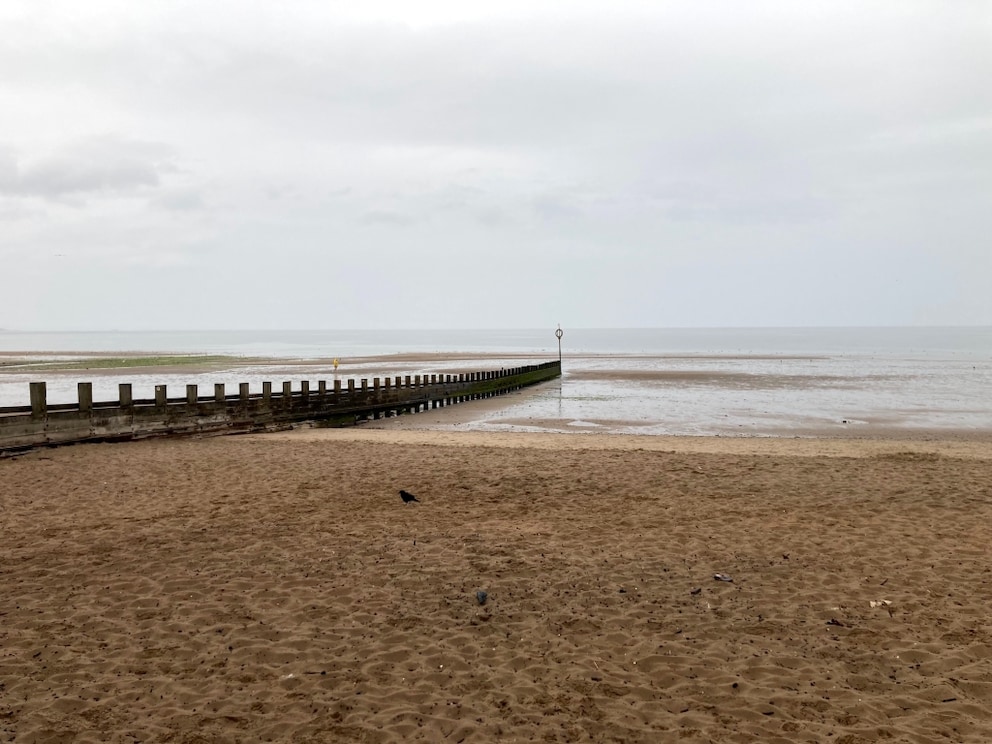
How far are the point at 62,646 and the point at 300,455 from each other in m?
9.11

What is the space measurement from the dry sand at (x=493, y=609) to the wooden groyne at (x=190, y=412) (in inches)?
120

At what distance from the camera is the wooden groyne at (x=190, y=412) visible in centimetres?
1383

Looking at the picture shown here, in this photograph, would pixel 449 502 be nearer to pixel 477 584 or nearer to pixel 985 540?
pixel 477 584

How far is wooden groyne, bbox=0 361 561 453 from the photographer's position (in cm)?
1383

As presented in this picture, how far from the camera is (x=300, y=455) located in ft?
47.5

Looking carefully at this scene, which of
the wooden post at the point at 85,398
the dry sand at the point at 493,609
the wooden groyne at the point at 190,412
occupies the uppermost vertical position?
the wooden post at the point at 85,398

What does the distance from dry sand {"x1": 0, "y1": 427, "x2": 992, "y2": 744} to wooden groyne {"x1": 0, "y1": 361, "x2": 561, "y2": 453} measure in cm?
306

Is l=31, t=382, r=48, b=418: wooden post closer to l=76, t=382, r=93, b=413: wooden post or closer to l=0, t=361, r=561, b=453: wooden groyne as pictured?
l=0, t=361, r=561, b=453: wooden groyne

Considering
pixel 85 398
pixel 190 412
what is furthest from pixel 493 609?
pixel 190 412

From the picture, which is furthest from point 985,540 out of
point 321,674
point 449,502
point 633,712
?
point 321,674

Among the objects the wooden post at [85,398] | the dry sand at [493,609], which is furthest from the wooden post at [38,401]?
the dry sand at [493,609]

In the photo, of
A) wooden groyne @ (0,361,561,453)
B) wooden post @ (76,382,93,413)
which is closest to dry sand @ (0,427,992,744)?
wooden groyne @ (0,361,561,453)

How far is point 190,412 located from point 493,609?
42.3 feet

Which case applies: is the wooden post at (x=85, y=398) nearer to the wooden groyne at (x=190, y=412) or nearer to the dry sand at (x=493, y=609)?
the wooden groyne at (x=190, y=412)
